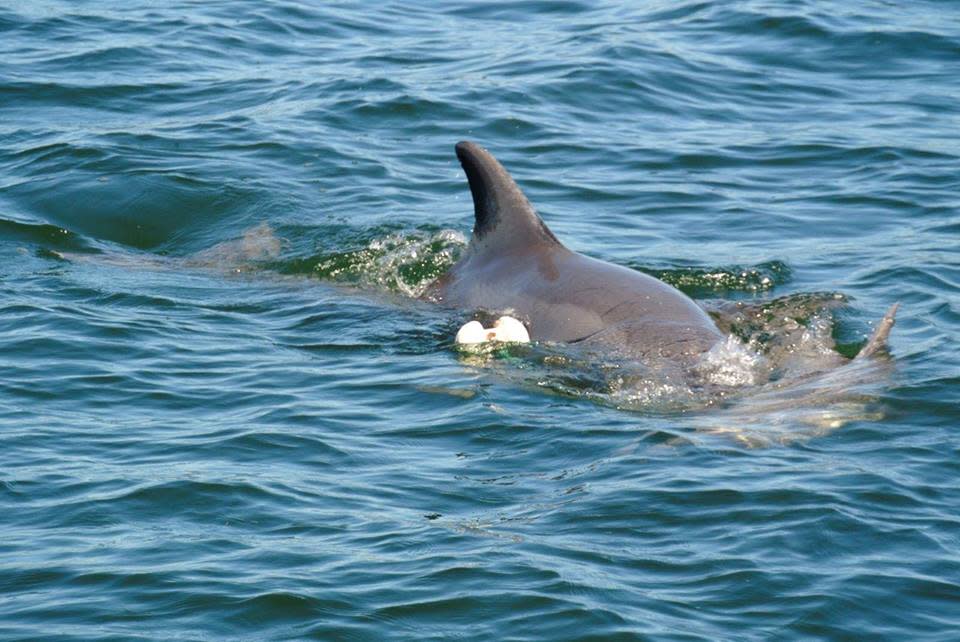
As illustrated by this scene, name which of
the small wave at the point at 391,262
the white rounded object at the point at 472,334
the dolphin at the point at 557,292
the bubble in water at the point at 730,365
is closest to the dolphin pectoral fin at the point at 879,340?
the dolphin at the point at 557,292

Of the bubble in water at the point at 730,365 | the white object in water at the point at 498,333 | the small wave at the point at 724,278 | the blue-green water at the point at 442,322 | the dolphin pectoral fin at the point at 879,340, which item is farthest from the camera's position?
the small wave at the point at 724,278

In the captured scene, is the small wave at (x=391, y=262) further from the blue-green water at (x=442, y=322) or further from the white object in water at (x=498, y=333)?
the white object in water at (x=498, y=333)

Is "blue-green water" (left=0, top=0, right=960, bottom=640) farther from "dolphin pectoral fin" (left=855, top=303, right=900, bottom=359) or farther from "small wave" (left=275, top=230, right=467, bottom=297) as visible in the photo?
"dolphin pectoral fin" (left=855, top=303, right=900, bottom=359)

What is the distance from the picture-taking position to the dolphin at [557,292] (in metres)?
10.8

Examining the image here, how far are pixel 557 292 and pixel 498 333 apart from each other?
23.8 inches

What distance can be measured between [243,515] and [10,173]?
8.41 meters

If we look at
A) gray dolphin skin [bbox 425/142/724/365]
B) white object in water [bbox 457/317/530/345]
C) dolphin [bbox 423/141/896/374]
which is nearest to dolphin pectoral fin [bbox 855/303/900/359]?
dolphin [bbox 423/141/896/374]

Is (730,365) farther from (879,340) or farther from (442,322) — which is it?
(442,322)

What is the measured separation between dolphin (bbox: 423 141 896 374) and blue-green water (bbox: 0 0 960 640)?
416 millimetres

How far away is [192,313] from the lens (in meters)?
12.4

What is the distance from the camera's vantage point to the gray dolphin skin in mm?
10836

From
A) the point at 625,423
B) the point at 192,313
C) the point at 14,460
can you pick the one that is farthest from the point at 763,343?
the point at 14,460

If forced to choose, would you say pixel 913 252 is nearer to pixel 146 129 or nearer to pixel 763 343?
pixel 763 343

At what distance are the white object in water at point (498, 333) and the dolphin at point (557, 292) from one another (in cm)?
16
